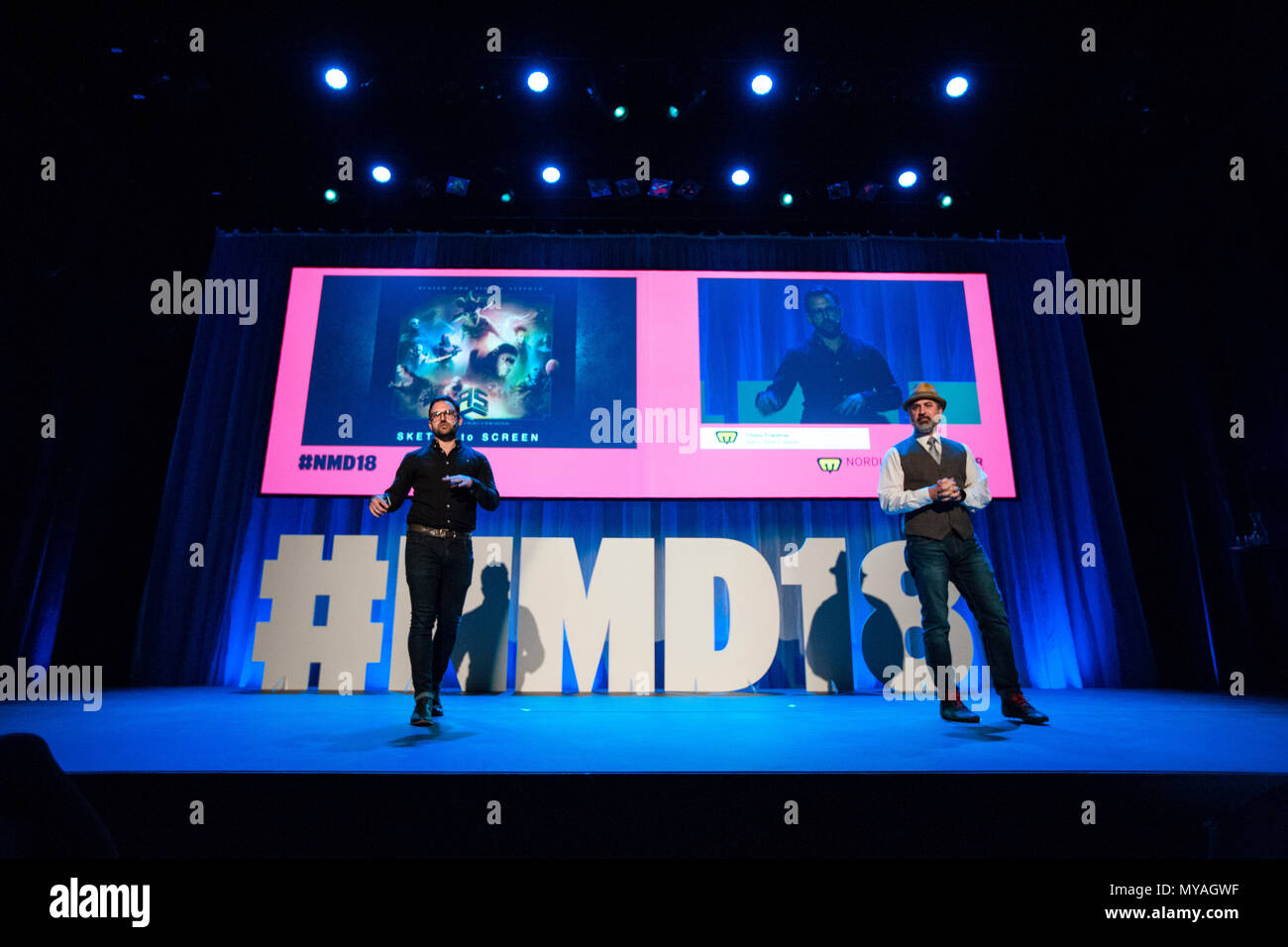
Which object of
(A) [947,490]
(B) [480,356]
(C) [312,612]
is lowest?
(C) [312,612]

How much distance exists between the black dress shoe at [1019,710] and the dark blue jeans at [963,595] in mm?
37

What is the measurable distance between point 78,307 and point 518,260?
131 inches

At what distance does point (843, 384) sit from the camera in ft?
18.0

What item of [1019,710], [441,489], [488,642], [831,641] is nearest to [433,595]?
[441,489]

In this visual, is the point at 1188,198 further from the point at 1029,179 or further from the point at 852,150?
Answer: the point at 852,150

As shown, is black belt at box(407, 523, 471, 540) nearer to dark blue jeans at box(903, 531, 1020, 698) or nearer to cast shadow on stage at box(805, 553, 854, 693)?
dark blue jeans at box(903, 531, 1020, 698)

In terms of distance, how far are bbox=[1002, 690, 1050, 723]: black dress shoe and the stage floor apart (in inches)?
1.7

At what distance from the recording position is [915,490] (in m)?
3.24

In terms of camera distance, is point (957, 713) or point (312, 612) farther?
point (312, 612)

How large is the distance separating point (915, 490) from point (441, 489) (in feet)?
7.67

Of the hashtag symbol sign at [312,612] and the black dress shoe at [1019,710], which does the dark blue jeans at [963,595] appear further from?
the hashtag symbol sign at [312,612]

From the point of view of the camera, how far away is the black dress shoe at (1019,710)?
3.06 meters

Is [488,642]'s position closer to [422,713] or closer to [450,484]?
[422,713]

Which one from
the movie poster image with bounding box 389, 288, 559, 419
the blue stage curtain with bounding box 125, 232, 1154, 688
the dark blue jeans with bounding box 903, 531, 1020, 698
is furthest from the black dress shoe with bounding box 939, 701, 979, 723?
the movie poster image with bounding box 389, 288, 559, 419
